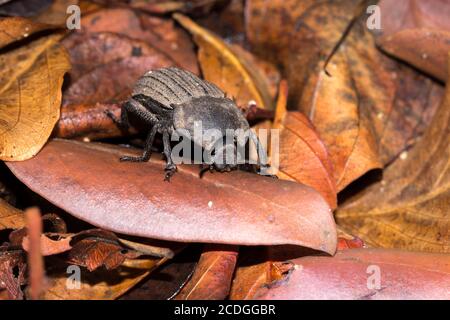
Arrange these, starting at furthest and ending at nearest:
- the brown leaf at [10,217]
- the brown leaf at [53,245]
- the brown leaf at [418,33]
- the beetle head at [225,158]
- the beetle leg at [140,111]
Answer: the brown leaf at [418,33], the beetle leg at [140,111], the beetle head at [225,158], the brown leaf at [10,217], the brown leaf at [53,245]

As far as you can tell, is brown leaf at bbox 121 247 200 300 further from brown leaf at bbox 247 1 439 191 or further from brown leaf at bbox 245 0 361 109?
brown leaf at bbox 245 0 361 109

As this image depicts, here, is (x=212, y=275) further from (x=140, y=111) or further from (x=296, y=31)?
(x=296, y=31)

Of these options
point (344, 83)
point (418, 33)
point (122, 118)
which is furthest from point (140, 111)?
point (418, 33)

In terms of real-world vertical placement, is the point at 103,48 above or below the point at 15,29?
below

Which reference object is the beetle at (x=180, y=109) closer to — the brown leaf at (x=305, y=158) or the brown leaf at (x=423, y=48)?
the brown leaf at (x=305, y=158)

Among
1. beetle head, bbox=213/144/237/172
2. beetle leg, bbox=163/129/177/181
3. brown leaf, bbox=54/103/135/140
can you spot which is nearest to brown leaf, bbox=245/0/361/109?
beetle head, bbox=213/144/237/172

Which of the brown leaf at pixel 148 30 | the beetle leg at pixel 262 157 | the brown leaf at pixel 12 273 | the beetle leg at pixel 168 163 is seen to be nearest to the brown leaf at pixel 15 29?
the brown leaf at pixel 148 30

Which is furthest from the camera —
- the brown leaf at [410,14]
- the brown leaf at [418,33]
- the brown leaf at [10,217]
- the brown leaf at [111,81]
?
the brown leaf at [410,14]
